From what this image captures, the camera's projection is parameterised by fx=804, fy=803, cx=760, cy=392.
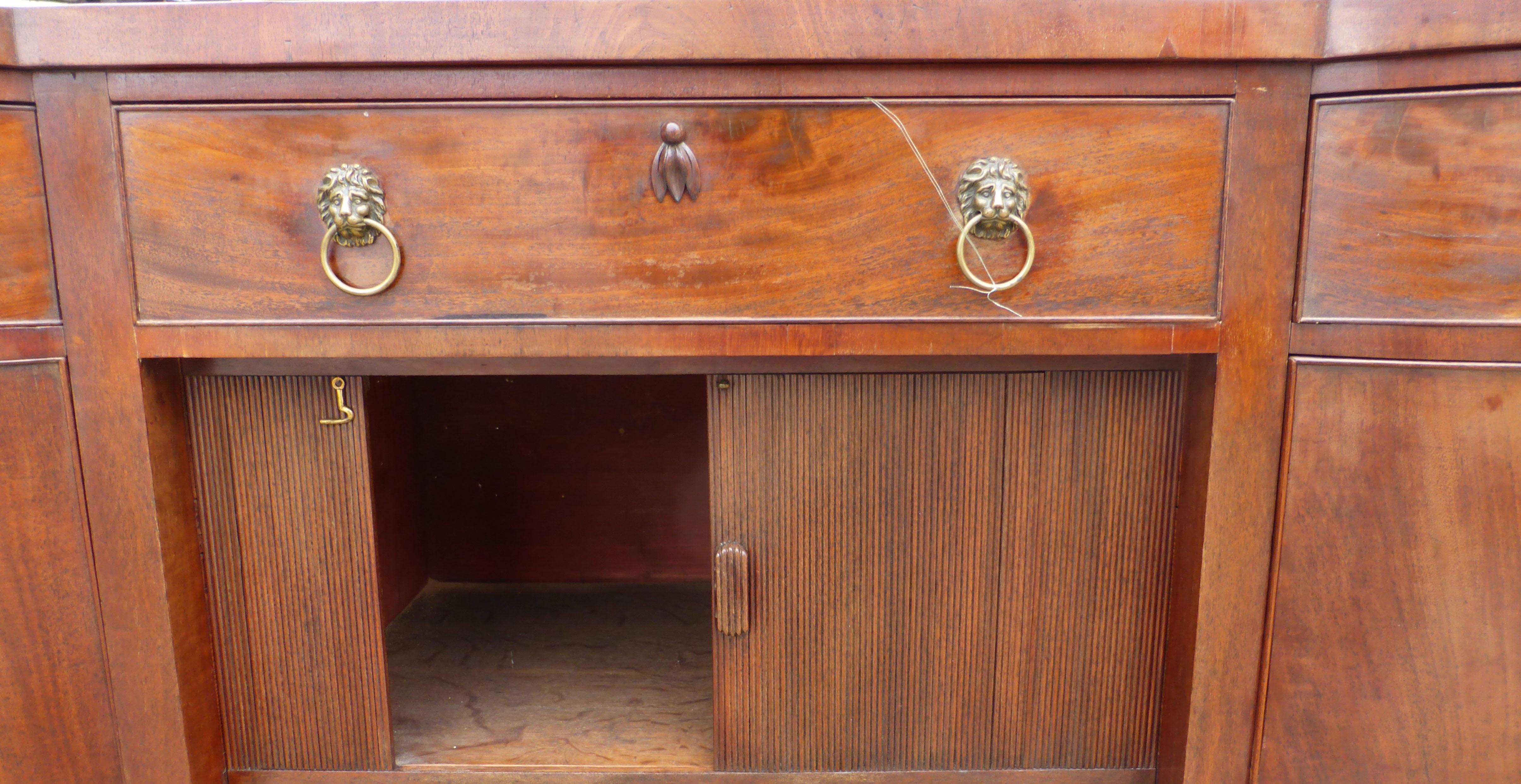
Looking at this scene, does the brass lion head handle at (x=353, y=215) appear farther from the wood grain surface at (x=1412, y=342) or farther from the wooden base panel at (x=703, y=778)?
the wood grain surface at (x=1412, y=342)

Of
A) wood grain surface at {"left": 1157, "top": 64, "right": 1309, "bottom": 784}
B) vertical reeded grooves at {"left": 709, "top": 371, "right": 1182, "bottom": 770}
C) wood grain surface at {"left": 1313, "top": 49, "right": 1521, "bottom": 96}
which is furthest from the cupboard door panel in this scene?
wood grain surface at {"left": 1313, "top": 49, "right": 1521, "bottom": 96}

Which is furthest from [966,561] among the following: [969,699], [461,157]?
[461,157]

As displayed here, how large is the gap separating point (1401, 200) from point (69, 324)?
749 mm

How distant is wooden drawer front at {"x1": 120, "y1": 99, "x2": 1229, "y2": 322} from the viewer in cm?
45

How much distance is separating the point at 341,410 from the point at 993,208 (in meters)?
0.41

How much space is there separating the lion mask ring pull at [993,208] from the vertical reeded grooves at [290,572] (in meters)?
0.38

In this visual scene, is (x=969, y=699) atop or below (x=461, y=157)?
below

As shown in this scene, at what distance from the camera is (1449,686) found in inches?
18.3

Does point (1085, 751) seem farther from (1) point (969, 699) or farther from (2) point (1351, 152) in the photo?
(2) point (1351, 152)

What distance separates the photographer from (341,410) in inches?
19.8

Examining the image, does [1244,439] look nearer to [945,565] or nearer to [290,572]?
[945,565]

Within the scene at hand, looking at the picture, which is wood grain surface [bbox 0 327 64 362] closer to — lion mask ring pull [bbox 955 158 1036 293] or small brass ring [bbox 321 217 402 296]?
small brass ring [bbox 321 217 402 296]

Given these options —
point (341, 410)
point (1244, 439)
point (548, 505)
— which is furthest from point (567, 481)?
point (1244, 439)

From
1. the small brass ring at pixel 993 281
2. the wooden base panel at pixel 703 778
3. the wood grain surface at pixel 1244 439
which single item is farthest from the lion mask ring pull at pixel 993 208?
the wooden base panel at pixel 703 778
